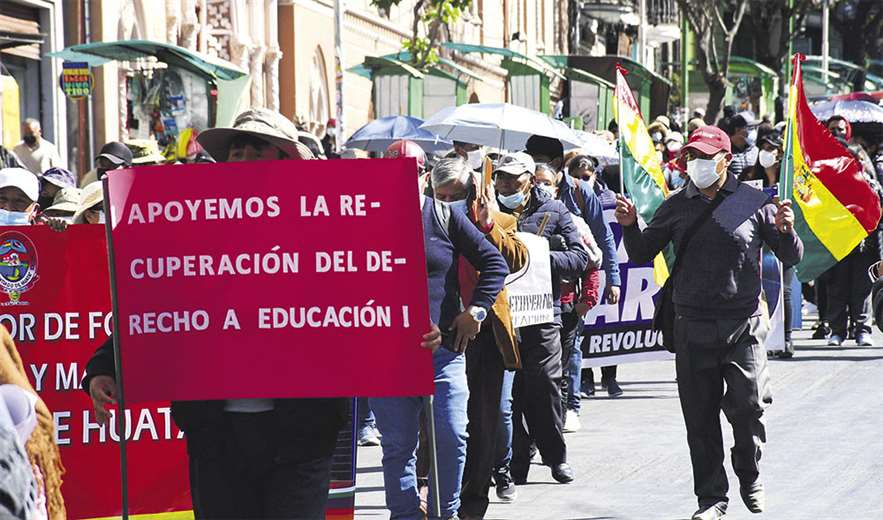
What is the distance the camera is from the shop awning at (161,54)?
17125mm

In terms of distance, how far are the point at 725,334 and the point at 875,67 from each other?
8562 centimetres

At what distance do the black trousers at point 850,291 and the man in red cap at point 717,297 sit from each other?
30.4 ft

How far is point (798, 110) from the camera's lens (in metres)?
10.8

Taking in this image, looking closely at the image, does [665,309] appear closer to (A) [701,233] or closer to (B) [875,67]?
(A) [701,233]

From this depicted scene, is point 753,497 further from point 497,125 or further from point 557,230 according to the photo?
point 497,125

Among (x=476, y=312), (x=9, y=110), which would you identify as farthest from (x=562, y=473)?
(x=9, y=110)

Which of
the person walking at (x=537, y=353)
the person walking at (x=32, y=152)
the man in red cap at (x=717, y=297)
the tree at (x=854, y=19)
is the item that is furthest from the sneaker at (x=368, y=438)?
the tree at (x=854, y=19)

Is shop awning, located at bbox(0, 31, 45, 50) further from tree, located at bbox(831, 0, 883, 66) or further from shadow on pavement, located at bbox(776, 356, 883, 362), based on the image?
tree, located at bbox(831, 0, 883, 66)

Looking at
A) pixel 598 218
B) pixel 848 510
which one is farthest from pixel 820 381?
pixel 848 510

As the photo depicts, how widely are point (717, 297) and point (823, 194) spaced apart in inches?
107

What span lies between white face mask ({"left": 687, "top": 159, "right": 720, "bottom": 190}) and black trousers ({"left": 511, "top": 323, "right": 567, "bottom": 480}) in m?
1.67

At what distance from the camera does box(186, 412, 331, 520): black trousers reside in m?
5.66

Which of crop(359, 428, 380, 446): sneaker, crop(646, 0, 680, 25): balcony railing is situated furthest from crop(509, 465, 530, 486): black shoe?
crop(646, 0, 680, 25): balcony railing

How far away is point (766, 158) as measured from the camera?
55.5 feet
